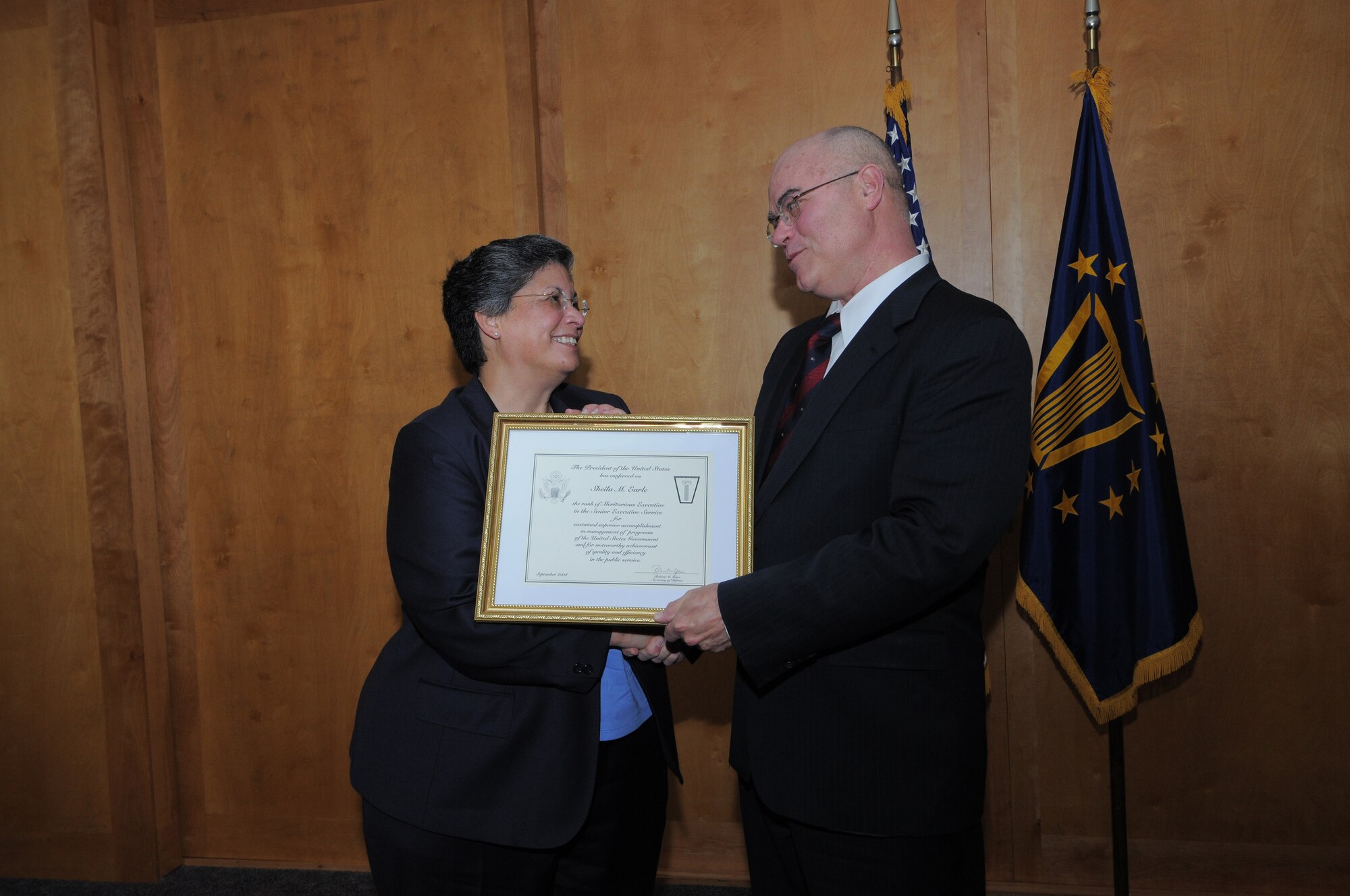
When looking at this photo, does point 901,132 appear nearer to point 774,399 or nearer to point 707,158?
point 707,158

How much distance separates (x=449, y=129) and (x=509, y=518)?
1897 mm

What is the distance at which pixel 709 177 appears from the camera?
10.1 ft

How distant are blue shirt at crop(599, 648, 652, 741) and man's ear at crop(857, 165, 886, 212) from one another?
1031 mm

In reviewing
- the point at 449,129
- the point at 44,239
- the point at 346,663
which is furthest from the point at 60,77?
the point at 346,663

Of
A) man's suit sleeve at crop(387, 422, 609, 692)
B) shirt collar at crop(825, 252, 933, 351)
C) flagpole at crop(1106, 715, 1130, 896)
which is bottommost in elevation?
flagpole at crop(1106, 715, 1130, 896)

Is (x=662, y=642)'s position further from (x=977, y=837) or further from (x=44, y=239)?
(x=44, y=239)

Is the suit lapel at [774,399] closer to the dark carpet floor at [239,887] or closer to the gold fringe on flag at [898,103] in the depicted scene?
the gold fringe on flag at [898,103]

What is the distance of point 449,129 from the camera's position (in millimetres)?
3170

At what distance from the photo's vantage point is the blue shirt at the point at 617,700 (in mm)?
1937

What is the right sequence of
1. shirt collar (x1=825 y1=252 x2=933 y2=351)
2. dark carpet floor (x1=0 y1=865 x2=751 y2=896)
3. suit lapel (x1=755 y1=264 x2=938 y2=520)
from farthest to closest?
→ dark carpet floor (x1=0 y1=865 x2=751 y2=896), shirt collar (x1=825 y1=252 x2=933 y2=351), suit lapel (x1=755 y1=264 x2=938 y2=520)

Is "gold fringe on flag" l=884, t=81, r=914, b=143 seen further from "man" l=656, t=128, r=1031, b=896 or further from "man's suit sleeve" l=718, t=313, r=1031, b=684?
"man's suit sleeve" l=718, t=313, r=1031, b=684

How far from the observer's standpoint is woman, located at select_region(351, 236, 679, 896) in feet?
5.76

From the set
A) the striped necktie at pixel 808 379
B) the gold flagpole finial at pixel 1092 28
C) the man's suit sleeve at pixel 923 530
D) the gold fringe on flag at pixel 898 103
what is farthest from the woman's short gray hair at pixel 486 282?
the gold flagpole finial at pixel 1092 28
